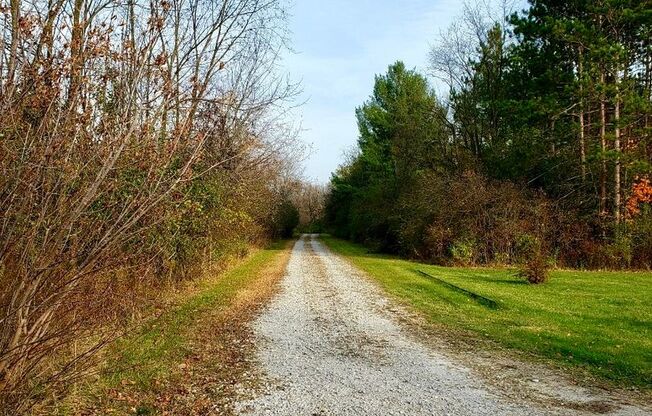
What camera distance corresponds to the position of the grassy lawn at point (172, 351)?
550 cm

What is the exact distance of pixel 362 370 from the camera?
6840 millimetres

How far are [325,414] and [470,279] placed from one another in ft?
42.5

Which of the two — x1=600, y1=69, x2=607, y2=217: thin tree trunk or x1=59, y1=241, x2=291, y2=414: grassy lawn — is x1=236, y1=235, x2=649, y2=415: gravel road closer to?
x1=59, y1=241, x2=291, y2=414: grassy lawn

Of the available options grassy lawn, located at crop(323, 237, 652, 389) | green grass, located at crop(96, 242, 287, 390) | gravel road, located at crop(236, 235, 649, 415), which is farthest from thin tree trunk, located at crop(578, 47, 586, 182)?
green grass, located at crop(96, 242, 287, 390)

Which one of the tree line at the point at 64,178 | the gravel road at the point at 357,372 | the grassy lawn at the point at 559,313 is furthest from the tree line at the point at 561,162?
the tree line at the point at 64,178

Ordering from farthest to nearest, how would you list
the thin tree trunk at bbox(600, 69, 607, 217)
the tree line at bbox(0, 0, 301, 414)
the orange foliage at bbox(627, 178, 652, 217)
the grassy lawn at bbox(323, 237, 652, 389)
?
the orange foliage at bbox(627, 178, 652, 217), the thin tree trunk at bbox(600, 69, 607, 217), the grassy lawn at bbox(323, 237, 652, 389), the tree line at bbox(0, 0, 301, 414)

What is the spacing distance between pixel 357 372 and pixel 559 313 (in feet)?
20.5

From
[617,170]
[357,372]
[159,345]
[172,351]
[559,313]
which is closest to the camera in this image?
[357,372]

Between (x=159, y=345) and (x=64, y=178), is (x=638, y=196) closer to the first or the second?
(x=159, y=345)

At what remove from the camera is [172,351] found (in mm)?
7484

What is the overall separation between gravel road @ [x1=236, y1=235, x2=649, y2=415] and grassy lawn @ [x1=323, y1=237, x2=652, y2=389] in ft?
4.97

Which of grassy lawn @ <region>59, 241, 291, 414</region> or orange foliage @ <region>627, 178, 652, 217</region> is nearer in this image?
grassy lawn @ <region>59, 241, 291, 414</region>

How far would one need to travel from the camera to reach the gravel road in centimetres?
545

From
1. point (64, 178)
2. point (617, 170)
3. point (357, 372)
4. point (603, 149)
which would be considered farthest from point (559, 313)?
point (617, 170)
